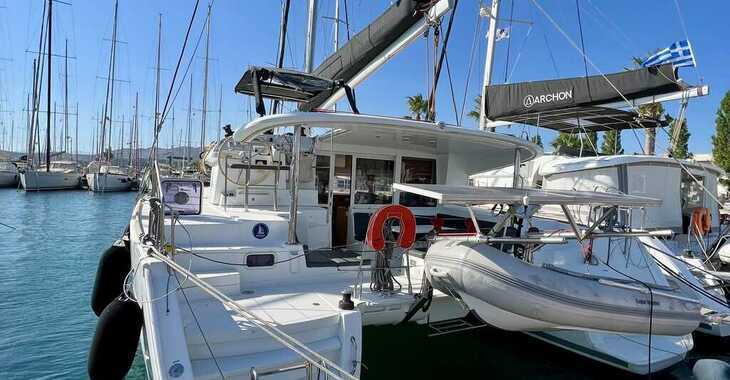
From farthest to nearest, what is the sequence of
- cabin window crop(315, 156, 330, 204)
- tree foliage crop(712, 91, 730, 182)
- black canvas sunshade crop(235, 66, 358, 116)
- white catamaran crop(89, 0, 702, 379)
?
1. tree foliage crop(712, 91, 730, 182)
2. cabin window crop(315, 156, 330, 204)
3. black canvas sunshade crop(235, 66, 358, 116)
4. white catamaran crop(89, 0, 702, 379)

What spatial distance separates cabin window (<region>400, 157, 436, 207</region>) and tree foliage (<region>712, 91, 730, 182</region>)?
34.3 meters

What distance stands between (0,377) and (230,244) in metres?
3.47

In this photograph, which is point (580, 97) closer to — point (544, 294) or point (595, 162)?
point (595, 162)

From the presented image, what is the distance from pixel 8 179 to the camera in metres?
36.0

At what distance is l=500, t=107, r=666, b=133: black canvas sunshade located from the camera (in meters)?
9.16

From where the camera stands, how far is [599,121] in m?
10.3

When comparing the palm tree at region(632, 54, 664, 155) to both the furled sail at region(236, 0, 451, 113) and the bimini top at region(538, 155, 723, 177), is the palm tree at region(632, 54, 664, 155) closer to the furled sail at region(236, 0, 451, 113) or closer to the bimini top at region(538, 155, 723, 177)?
the bimini top at region(538, 155, 723, 177)

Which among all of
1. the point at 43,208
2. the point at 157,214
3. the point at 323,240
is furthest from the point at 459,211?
the point at 43,208

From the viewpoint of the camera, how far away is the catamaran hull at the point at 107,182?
115ft

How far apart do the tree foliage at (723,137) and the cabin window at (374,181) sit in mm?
35204

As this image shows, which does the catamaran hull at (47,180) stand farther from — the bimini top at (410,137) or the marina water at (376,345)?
the bimini top at (410,137)

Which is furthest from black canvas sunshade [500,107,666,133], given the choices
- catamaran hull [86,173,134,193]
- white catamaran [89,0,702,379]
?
catamaran hull [86,173,134,193]

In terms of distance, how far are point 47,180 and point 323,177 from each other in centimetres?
3648

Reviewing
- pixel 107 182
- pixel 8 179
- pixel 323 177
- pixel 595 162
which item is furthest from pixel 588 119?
pixel 8 179
